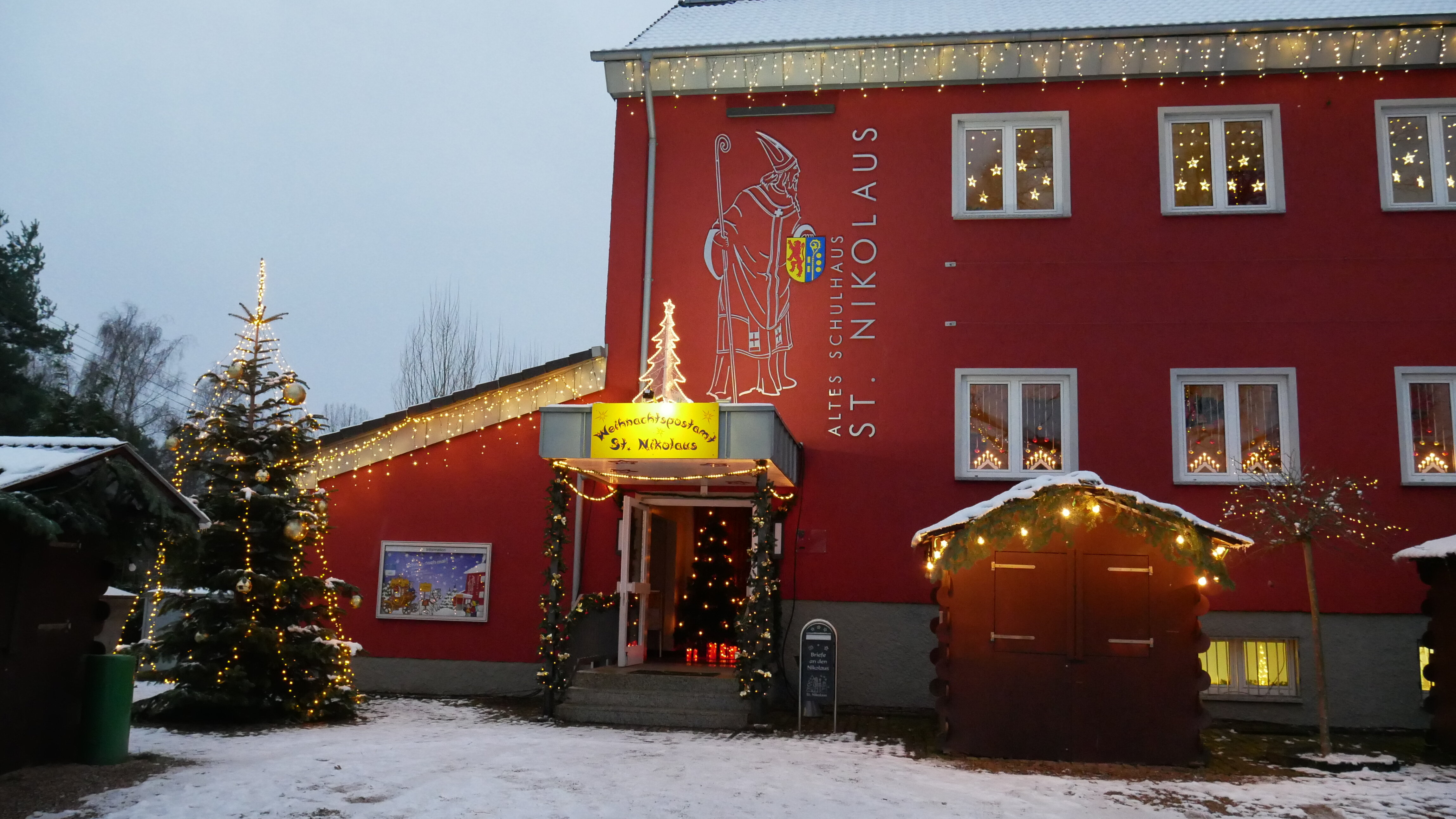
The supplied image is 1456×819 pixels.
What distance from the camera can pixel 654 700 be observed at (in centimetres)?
1163

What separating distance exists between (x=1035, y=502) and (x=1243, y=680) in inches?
193

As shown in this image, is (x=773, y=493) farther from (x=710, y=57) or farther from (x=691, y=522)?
(x=710, y=57)

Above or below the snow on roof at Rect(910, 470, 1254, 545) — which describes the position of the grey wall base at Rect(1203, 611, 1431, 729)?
below

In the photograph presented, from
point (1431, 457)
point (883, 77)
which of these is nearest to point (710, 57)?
point (883, 77)

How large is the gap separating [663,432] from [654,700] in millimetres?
3008

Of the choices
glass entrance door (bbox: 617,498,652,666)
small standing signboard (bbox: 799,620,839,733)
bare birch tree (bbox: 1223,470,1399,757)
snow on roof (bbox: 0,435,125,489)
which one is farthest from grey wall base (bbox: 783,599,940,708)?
snow on roof (bbox: 0,435,125,489)

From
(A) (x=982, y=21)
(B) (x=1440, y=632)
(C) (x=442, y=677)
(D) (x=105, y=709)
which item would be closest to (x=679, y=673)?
(C) (x=442, y=677)

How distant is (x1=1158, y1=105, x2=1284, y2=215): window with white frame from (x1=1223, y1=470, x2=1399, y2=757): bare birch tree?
340cm

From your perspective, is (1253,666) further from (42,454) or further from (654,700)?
(42,454)

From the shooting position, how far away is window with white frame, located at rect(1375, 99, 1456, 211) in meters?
12.7

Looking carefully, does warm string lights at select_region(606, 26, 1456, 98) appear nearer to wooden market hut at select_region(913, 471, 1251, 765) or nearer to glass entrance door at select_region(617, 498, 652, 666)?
glass entrance door at select_region(617, 498, 652, 666)

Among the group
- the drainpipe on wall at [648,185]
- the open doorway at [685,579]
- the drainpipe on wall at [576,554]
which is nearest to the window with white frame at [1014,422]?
the open doorway at [685,579]

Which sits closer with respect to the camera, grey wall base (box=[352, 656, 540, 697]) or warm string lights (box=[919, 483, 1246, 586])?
warm string lights (box=[919, 483, 1246, 586])

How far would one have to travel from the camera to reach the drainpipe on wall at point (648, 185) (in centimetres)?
1371
